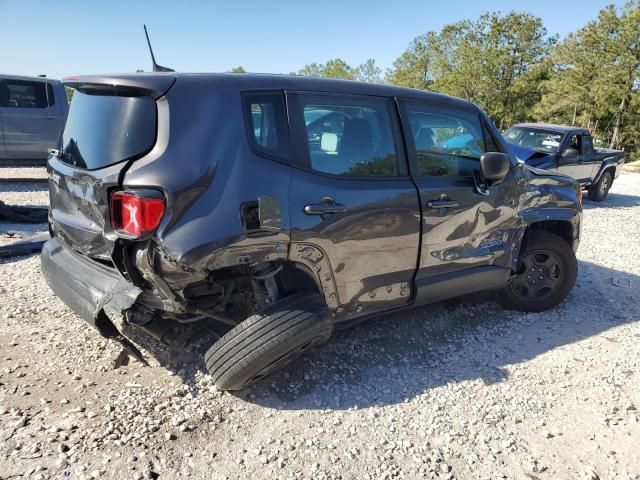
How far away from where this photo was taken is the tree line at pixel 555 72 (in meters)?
23.5

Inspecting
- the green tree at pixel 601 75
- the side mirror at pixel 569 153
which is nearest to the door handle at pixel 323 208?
the side mirror at pixel 569 153

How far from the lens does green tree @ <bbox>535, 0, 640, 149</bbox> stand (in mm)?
23172

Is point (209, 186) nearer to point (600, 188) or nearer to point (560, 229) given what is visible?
point (560, 229)

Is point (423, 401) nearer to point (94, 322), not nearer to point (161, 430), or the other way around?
point (161, 430)

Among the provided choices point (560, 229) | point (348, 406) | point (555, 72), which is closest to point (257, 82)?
point (348, 406)

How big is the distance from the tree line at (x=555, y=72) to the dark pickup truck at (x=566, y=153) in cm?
1498

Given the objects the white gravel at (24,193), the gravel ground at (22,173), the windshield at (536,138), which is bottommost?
the gravel ground at (22,173)

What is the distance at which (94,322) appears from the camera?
247cm

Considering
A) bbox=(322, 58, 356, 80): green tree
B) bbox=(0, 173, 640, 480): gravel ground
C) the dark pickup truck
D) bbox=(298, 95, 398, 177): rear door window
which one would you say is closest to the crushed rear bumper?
bbox=(0, 173, 640, 480): gravel ground

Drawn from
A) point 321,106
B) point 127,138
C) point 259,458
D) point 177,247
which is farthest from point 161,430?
point 321,106

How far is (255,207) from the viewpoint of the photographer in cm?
241

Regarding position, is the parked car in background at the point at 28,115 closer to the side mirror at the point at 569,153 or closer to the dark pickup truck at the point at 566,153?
the dark pickup truck at the point at 566,153

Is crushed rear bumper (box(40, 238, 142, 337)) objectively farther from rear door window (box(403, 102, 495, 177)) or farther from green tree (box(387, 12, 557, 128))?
green tree (box(387, 12, 557, 128))

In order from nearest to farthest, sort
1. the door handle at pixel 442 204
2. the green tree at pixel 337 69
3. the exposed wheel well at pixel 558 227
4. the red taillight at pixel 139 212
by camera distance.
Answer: the red taillight at pixel 139 212
the door handle at pixel 442 204
the exposed wheel well at pixel 558 227
the green tree at pixel 337 69
